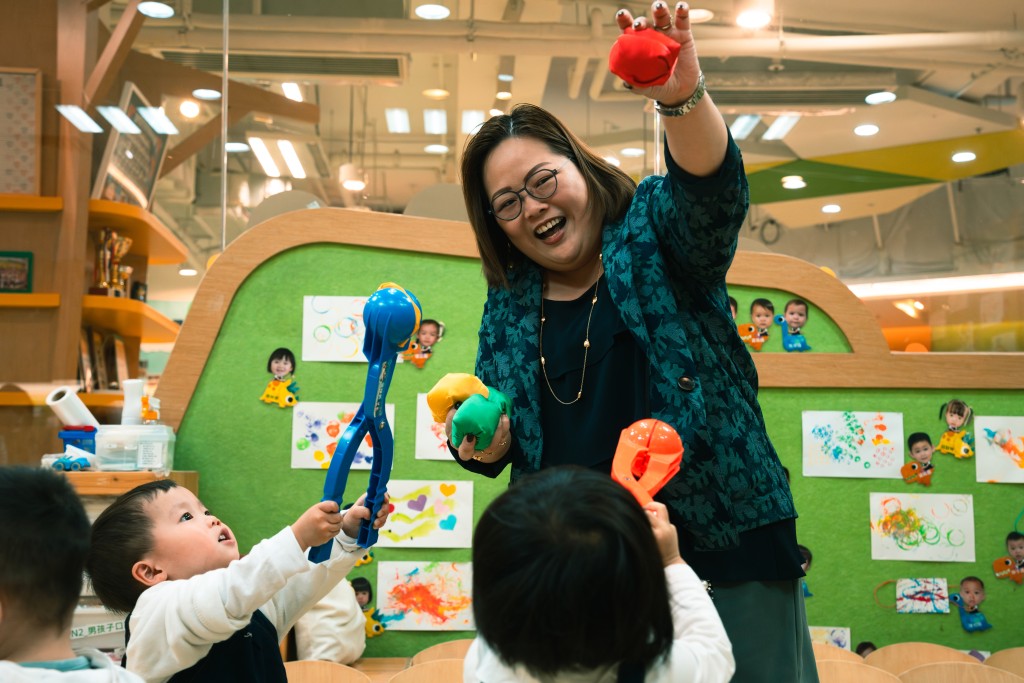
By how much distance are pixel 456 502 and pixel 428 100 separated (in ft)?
7.57

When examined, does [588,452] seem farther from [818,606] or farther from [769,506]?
[818,606]

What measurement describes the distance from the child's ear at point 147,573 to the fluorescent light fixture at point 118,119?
314 centimetres

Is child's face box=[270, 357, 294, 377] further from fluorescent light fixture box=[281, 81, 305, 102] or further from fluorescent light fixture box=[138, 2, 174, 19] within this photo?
fluorescent light fixture box=[138, 2, 174, 19]

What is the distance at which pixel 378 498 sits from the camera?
159cm

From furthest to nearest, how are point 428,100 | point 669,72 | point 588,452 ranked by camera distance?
point 428,100
point 588,452
point 669,72

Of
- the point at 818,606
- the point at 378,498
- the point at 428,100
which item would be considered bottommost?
the point at 818,606

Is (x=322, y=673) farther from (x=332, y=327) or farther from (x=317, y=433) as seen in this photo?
(x=332, y=327)

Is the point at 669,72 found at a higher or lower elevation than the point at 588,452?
higher

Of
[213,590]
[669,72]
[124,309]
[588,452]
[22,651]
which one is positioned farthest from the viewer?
[124,309]

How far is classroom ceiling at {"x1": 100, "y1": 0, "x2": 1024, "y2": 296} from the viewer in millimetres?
4730

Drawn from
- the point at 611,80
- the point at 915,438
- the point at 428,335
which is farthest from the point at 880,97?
the point at 428,335

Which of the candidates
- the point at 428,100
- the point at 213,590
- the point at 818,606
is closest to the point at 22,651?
the point at 213,590

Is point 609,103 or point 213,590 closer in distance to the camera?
point 213,590

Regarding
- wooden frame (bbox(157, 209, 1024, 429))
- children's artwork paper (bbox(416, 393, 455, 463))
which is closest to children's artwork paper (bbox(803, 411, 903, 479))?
wooden frame (bbox(157, 209, 1024, 429))
